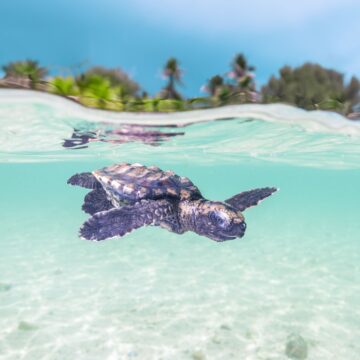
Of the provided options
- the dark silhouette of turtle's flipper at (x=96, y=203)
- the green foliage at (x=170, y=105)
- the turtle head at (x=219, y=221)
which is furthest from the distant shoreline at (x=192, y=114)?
the turtle head at (x=219, y=221)

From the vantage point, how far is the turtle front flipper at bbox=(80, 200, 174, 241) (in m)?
6.92

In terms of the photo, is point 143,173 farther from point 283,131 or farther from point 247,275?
point 283,131

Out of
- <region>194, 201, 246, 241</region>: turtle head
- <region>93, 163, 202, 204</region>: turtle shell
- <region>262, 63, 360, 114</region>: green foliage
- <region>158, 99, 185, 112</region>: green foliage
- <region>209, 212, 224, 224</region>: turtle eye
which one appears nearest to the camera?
<region>194, 201, 246, 241</region>: turtle head

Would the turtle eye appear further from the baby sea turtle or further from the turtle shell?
the turtle shell

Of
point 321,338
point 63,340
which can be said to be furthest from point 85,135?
point 321,338

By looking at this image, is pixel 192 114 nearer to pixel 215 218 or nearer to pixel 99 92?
pixel 99 92

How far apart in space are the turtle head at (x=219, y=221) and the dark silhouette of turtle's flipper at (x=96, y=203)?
146 inches

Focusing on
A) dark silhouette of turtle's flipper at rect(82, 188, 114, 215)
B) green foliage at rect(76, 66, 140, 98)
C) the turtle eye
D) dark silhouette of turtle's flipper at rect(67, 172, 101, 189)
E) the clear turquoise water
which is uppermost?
green foliage at rect(76, 66, 140, 98)

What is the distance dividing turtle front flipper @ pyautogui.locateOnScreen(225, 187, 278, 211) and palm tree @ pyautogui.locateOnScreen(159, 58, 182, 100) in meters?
3.61

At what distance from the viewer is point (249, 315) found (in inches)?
315

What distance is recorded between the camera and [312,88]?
1001 centimetres

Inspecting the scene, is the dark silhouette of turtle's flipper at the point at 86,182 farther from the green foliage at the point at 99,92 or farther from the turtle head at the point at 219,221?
the turtle head at the point at 219,221

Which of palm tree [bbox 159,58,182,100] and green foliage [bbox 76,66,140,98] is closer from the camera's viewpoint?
palm tree [bbox 159,58,182,100]

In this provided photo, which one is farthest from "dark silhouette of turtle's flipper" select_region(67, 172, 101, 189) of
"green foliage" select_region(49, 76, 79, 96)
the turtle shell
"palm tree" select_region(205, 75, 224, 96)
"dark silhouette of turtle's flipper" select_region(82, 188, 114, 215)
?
"palm tree" select_region(205, 75, 224, 96)
